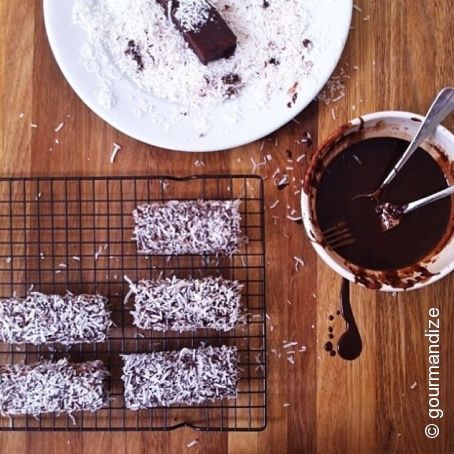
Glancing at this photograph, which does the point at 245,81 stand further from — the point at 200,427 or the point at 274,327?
the point at 200,427

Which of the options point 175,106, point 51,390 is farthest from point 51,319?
point 175,106

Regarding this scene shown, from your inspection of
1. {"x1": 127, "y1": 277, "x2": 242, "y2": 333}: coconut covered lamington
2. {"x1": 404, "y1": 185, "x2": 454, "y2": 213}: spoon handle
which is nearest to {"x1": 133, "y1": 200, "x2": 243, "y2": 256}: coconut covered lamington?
{"x1": 127, "y1": 277, "x2": 242, "y2": 333}: coconut covered lamington

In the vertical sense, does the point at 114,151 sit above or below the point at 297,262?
above

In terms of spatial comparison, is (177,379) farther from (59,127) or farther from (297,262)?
(59,127)

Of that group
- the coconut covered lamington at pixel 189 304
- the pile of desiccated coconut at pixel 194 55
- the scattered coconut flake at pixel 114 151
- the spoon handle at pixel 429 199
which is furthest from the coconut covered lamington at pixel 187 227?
the spoon handle at pixel 429 199

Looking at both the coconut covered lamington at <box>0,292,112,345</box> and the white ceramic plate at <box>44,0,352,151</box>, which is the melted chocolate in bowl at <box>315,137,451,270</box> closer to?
the white ceramic plate at <box>44,0,352,151</box>
